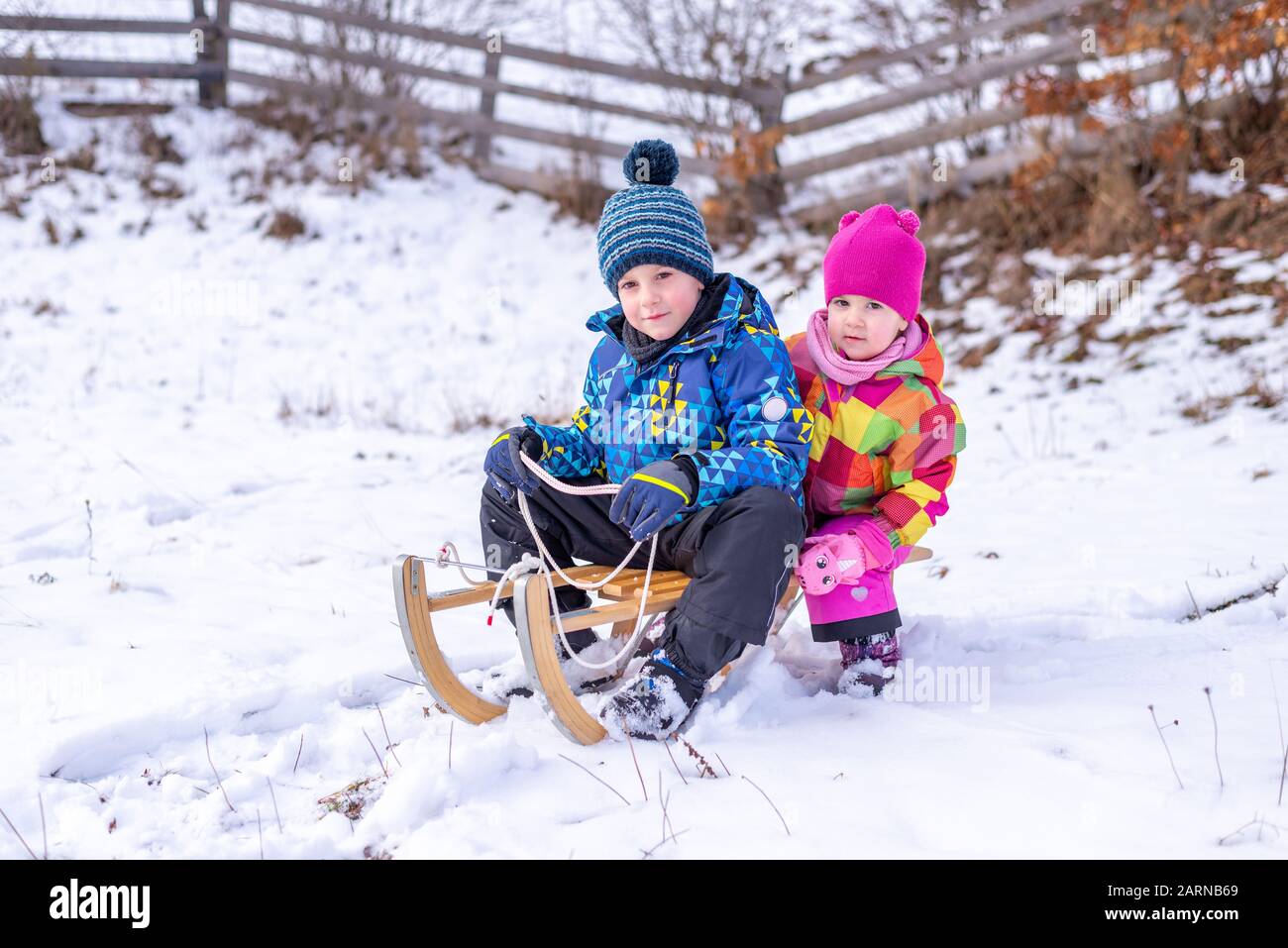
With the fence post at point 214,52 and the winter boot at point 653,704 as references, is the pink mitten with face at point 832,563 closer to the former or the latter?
the winter boot at point 653,704

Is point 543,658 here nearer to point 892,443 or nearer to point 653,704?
point 653,704

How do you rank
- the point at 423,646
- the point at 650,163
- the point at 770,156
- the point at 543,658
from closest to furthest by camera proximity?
the point at 543,658, the point at 423,646, the point at 650,163, the point at 770,156

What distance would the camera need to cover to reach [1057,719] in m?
2.26

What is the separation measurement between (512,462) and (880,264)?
3.34 ft

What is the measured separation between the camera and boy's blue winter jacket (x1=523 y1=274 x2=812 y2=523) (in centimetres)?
230

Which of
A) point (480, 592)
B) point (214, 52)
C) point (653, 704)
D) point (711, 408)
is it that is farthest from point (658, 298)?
point (214, 52)

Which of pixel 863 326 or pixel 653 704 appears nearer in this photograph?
pixel 653 704

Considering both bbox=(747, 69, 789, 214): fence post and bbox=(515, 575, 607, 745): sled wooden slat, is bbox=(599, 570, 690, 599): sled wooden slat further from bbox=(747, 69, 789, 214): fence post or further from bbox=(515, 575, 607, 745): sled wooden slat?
bbox=(747, 69, 789, 214): fence post

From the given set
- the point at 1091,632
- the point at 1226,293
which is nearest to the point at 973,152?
the point at 1226,293

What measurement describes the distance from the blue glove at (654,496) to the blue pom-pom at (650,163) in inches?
31.1

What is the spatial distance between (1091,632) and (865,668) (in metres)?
0.77

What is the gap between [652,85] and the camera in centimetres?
973
